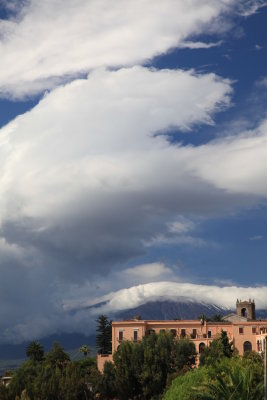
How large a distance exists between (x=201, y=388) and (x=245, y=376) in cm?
757

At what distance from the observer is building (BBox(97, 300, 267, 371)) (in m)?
126

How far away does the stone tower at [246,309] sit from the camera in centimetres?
15700

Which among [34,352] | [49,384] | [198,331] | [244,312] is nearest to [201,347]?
[198,331]

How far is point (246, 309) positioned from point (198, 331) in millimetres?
29987

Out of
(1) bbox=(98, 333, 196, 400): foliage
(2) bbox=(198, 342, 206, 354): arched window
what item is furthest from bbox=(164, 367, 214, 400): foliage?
(2) bbox=(198, 342, 206, 354): arched window

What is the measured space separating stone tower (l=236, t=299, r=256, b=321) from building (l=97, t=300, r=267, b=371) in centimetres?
2517

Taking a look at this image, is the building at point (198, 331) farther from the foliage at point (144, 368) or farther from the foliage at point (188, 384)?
the foliage at point (188, 384)

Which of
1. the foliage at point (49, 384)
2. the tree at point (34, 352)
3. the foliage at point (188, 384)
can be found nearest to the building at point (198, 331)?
the foliage at point (49, 384)

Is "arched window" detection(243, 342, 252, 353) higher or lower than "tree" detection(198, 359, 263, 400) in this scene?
higher

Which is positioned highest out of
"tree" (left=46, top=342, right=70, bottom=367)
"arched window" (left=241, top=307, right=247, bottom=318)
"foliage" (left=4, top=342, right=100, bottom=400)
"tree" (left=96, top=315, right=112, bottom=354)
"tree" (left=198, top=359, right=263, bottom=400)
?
"arched window" (left=241, top=307, right=247, bottom=318)

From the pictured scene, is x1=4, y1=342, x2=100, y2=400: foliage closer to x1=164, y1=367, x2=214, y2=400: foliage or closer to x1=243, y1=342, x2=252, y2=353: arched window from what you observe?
x1=164, y1=367, x2=214, y2=400: foliage

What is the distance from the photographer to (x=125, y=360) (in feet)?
350

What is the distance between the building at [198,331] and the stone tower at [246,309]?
25174mm

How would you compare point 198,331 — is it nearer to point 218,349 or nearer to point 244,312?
point 218,349
